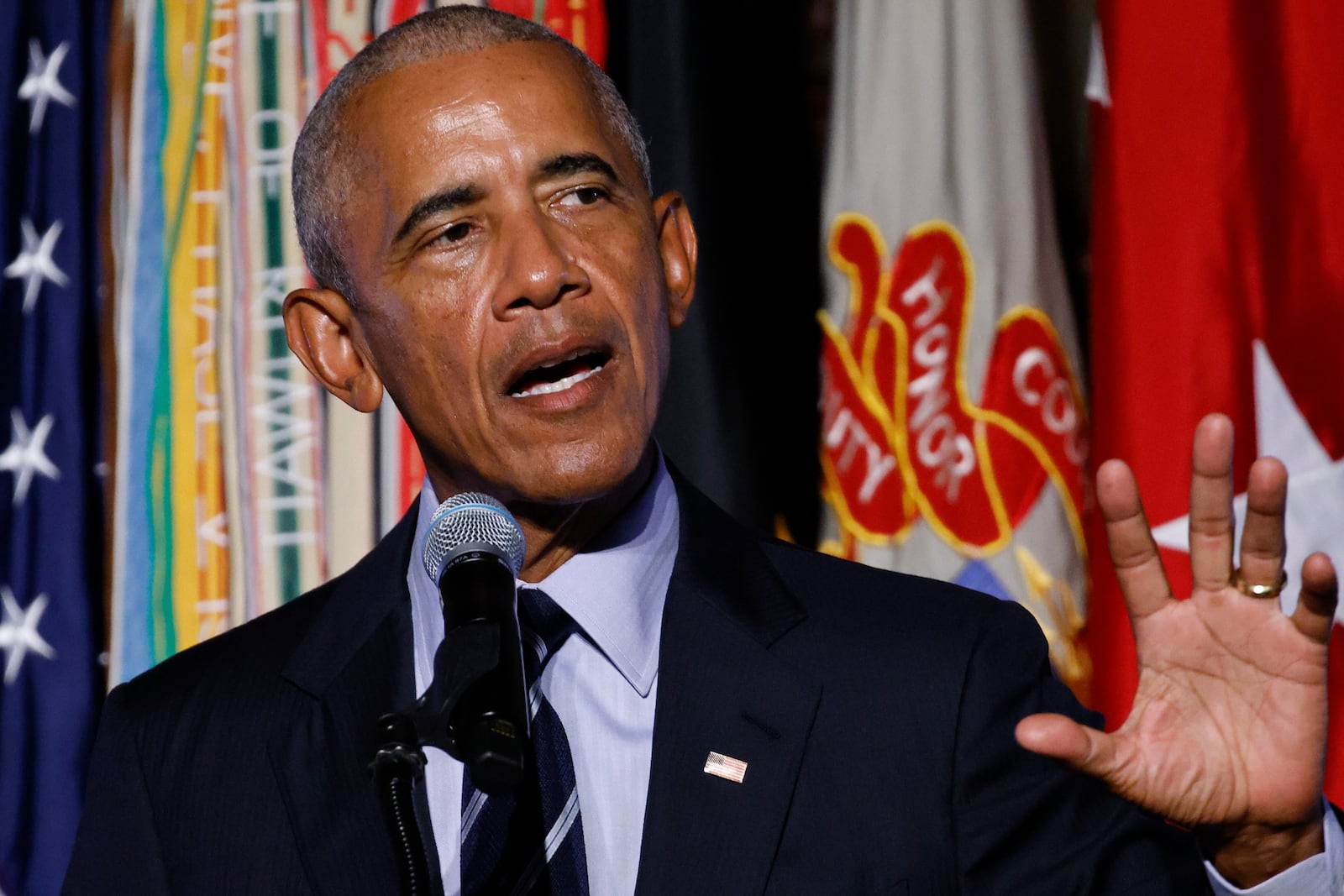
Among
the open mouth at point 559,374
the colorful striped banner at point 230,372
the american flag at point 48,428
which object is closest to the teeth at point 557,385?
the open mouth at point 559,374

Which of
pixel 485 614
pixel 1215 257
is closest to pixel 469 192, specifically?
pixel 485 614

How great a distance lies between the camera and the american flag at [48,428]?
2592mm

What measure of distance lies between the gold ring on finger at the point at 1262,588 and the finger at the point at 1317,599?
2 centimetres

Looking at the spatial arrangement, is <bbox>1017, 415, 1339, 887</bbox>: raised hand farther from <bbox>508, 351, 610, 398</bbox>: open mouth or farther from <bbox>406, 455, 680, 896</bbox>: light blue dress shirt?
<bbox>508, 351, 610, 398</bbox>: open mouth

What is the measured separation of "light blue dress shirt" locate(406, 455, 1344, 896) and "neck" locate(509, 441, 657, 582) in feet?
0.07

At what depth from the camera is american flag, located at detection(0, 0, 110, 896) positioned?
259 cm

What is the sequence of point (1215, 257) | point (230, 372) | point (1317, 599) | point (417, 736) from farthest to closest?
point (230, 372) < point (1215, 257) < point (1317, 599) < point (417, 736)

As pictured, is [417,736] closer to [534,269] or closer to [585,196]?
[534,269]

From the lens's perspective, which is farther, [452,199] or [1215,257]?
[1215,257]

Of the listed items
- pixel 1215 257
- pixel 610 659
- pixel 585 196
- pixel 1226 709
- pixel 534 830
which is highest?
pixel 585 196

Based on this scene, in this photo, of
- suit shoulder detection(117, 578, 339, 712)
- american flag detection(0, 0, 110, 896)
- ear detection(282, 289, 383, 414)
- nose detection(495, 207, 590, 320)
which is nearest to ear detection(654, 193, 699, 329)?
nose detection(495, 207, 590, 320)

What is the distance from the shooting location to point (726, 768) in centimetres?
153

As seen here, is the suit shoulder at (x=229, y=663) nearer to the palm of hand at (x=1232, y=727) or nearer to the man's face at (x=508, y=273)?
the man's face at (x=508, y=273)

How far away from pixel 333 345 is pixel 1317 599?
1.21 meters
